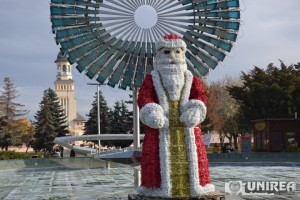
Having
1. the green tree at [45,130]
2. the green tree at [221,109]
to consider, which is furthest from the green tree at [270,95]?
the green tree at [45,130]

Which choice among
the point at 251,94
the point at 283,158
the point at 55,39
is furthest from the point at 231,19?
the point at 251,94

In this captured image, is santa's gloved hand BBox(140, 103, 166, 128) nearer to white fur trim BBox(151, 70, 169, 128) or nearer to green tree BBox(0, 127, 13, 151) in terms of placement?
white fur trim BBox(151, 70, 169, 128)

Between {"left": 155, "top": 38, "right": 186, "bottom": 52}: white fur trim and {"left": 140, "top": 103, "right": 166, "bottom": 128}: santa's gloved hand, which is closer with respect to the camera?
{"left": 140, "top": 103, "right": 166, "bottom": 128}: santa's gloved hand

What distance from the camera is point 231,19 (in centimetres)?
1124

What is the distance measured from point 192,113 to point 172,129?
0.48 meters

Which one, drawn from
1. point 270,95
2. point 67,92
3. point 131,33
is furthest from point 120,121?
point 67,92

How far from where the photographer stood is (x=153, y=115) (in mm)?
8414

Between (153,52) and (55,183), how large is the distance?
7.52 meters

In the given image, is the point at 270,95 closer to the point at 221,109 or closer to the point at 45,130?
the point at 221,109

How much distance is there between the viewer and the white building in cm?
8831

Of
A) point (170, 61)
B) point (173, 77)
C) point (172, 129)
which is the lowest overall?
point (172, 129)

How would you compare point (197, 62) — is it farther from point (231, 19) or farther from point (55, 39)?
point (55, 39)

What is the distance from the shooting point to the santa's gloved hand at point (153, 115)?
8.41 metres

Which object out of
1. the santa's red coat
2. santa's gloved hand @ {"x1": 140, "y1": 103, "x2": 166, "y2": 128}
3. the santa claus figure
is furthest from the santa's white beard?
santa's gloved hand @ {"x1": 140, "y1": 103, "x2": 166, "y2": 128}
